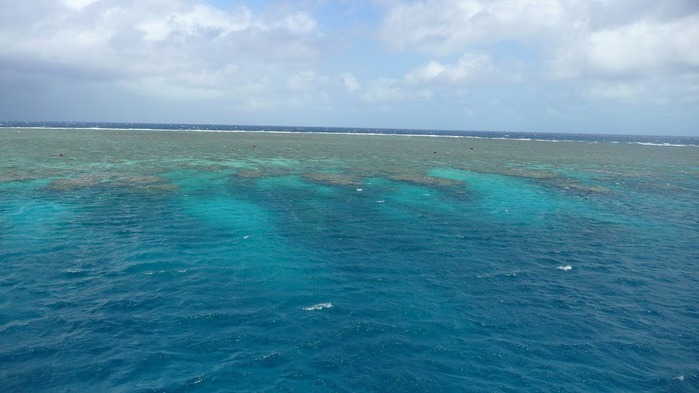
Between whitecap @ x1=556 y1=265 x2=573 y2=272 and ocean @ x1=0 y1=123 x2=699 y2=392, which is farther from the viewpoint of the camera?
whitecap @ x1=556 y1=265 x2=573 y2=272

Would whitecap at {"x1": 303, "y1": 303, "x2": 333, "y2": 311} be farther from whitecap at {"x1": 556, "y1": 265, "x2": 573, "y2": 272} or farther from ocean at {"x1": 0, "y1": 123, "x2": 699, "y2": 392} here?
whitecap at {"x1": 556, "y1": 265, "x2": 573, "y2": 272}

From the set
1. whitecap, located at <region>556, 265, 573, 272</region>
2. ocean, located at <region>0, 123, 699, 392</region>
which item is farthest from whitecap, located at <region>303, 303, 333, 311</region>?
whitecap, located at <region>556, 265, 573, 272</region>

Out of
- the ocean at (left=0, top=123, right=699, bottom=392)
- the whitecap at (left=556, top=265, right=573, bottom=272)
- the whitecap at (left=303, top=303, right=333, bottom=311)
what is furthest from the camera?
the whitecap at (left=556, top=265, right=573, bottom=272)

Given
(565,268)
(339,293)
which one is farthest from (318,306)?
(565,268)

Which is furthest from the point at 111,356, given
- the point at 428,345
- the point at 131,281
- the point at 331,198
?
the point at 331,198

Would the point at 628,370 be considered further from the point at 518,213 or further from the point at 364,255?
the point at 518,213

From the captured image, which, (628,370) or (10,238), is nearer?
(628,370)

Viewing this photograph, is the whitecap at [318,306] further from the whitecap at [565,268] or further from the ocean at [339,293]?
the whitecap at [565,268]

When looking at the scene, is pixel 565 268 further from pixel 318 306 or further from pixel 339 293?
pixel 318 306
